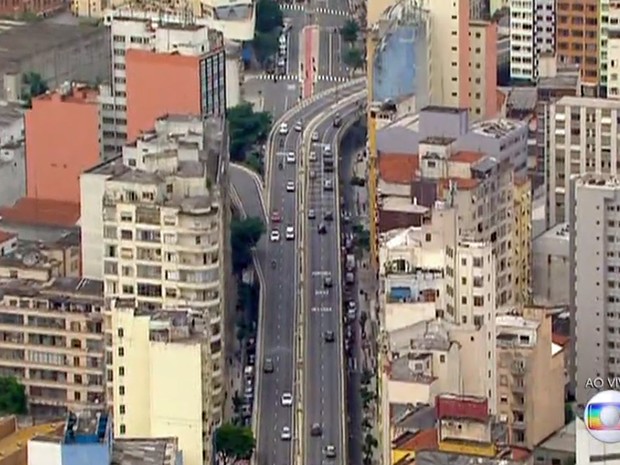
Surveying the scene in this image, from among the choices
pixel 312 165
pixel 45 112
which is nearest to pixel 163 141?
pixel 45 112

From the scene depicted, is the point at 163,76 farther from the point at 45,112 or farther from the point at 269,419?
the point at 269,419

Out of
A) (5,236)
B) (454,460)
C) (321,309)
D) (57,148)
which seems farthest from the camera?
(57,148)

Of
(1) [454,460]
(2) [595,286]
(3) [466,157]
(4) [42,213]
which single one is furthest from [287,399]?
(1) [454,460]

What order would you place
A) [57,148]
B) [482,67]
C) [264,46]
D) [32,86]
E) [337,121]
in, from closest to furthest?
[57,148] → [482,67] → [32,86] → [337,121] → [264,46]

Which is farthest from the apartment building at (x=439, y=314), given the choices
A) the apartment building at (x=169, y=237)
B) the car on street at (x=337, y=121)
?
the car on street at (x=337, y=121)

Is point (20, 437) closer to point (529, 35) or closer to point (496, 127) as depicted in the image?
point (496, 127)

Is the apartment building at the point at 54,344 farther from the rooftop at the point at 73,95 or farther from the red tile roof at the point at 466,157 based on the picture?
the rooftop at the point at 73,95
